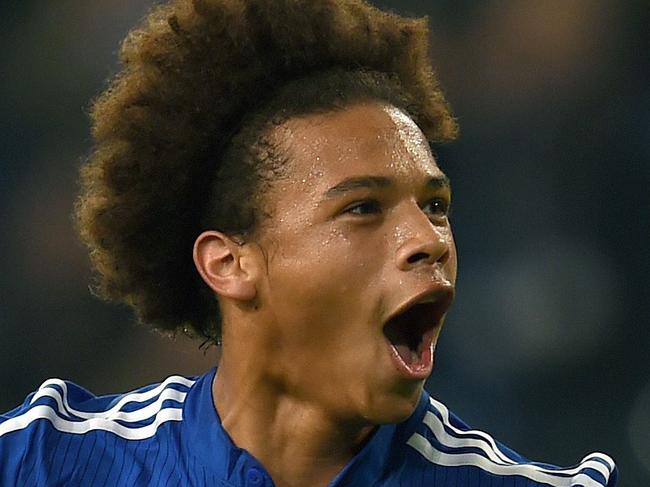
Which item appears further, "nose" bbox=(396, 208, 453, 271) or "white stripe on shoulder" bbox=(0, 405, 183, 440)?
"white stripe on shoulder" bbox=(0, 405, 183, 440)

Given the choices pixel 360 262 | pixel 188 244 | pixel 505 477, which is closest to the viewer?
pixel 360 262

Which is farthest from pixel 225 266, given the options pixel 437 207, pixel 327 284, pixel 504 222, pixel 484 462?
pixel 504 222

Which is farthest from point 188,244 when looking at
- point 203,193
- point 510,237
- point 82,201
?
point 510,237

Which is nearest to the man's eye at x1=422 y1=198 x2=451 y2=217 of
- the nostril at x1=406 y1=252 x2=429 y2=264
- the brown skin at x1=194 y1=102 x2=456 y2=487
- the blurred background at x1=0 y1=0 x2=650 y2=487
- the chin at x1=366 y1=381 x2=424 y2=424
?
the brown skin at x1=194 y1=102 x2=456 y2=487

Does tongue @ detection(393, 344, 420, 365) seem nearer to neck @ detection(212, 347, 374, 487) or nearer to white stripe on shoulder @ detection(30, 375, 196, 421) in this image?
neck @ detection(212, 347, 374, 487)

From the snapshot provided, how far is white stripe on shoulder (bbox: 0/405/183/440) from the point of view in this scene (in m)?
1.83

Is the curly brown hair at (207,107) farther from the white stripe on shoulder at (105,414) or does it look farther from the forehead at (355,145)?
the white stripe on shoulder at (105,414)

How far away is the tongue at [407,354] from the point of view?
169 centimetres

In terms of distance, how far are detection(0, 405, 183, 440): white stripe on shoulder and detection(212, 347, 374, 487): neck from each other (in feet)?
0.39

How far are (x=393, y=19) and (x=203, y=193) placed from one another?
0.41m

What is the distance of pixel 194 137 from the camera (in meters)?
1.86

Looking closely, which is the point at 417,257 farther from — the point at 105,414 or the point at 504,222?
the point at 504,222

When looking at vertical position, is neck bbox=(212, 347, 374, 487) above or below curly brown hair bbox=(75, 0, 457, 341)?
below

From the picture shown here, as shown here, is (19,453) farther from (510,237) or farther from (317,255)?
(510,237)
